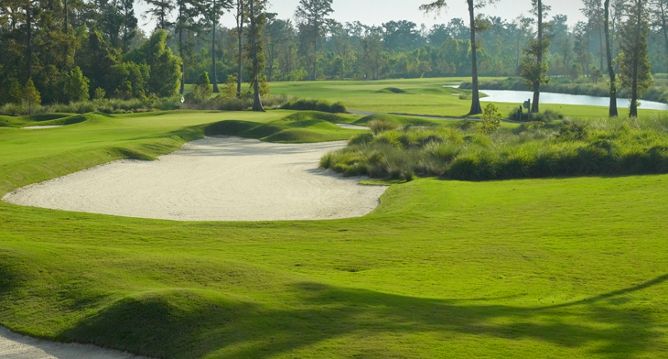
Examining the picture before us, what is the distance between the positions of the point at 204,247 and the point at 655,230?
814 centimetres

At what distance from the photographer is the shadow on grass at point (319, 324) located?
8570 millimetres

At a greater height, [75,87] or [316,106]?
[75,87]

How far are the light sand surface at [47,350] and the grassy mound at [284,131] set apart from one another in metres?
32.7

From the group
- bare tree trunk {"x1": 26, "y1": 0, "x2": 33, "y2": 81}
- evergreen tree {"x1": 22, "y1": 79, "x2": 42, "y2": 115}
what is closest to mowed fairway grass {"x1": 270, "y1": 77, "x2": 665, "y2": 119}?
evergreen tree {"x1": 22, "y1": 79, "x2": 42, "y2": 115}

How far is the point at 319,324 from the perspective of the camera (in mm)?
9023

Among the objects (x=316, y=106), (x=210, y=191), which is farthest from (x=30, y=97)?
(x=210, y=191)

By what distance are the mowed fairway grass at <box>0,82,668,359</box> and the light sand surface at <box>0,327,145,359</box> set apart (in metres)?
0.11

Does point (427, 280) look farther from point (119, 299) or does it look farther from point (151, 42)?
point (151, 42)

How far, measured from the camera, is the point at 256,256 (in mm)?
13672

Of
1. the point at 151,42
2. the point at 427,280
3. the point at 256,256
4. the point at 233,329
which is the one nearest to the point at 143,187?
the point at 256,256

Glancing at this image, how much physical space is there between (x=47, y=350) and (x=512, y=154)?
20.1 m

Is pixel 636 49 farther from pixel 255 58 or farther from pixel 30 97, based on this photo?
pixel 30 97

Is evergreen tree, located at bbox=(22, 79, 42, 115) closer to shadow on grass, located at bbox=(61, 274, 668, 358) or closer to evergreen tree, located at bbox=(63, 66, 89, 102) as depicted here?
evergreen tree, located at bbox=(63, 66, 89, 102)

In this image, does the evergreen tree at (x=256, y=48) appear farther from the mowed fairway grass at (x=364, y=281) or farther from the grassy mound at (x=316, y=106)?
the mowed fairway grass at (x=364, y=281)
